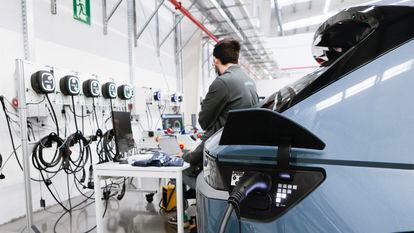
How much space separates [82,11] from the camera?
3.51 meters

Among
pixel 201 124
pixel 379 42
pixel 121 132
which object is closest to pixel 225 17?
pixel 121 132

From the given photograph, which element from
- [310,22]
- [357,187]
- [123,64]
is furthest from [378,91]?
[310,22]

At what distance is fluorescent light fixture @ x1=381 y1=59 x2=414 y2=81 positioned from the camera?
0.60m

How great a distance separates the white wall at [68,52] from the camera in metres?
2.59

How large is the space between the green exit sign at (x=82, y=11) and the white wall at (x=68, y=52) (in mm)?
64

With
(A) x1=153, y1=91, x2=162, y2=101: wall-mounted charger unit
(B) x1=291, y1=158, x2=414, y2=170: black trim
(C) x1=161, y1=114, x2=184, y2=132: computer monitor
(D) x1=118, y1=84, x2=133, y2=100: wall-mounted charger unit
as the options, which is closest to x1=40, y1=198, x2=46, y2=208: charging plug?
(D) x1=118, y1=84, x2=133, y2=100: wall-mounted charger unit

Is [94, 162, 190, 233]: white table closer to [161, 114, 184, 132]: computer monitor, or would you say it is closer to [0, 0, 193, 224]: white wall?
[0, 0, 193, 224]: white wall

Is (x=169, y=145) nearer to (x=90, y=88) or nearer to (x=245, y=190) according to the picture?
(x=90, y=88)

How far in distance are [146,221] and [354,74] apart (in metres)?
2.45

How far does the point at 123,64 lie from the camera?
4.35 metres

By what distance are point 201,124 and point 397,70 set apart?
56.1 inches

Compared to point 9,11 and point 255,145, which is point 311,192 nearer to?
point 255,145

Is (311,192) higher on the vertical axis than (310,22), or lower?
lower

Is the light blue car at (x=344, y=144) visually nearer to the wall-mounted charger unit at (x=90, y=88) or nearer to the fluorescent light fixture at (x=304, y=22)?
the wall-mounted charger unit at (x=90, y=88)
